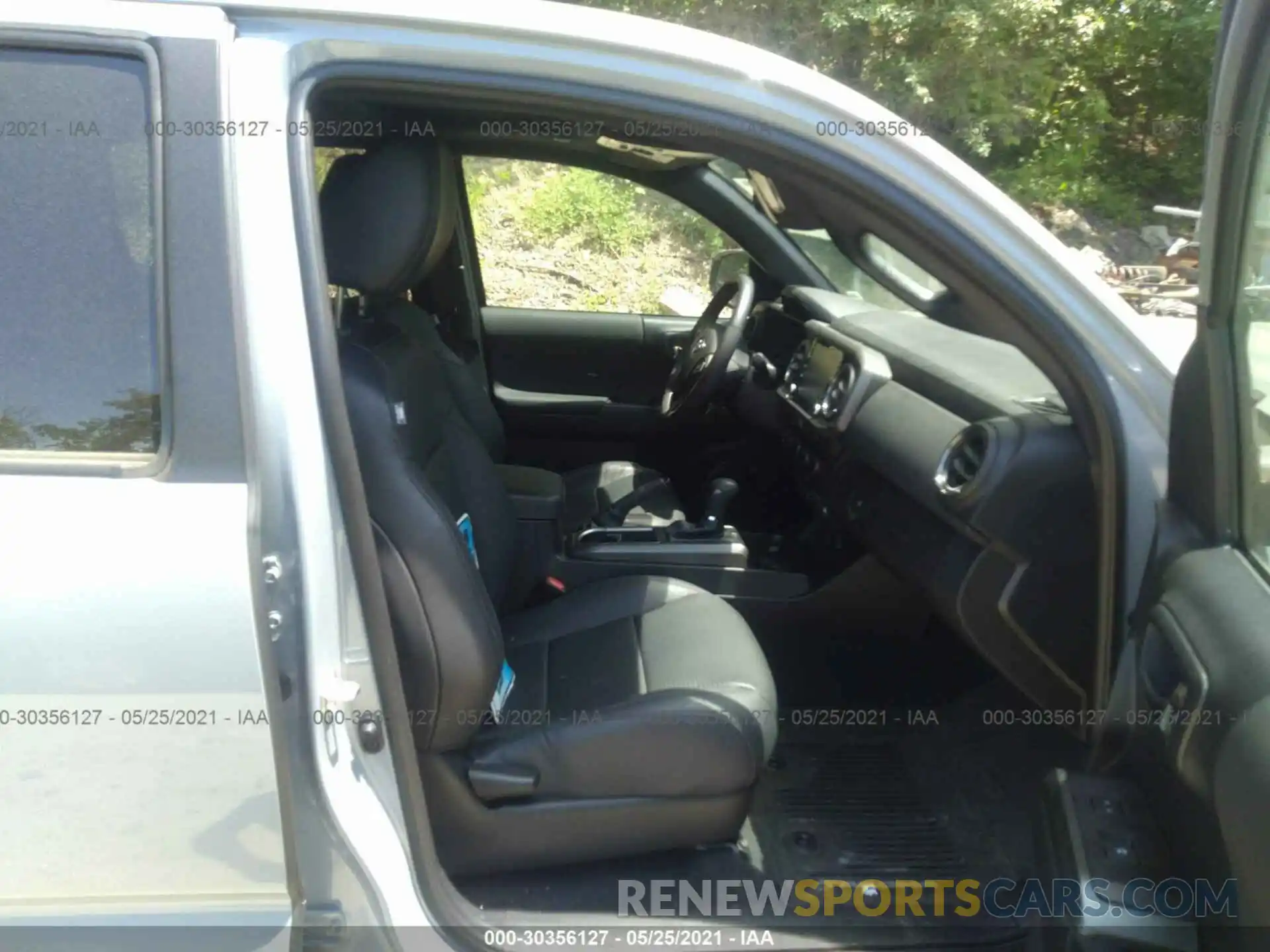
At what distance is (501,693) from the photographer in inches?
77.2

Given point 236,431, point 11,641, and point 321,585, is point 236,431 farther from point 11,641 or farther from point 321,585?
point 11,641

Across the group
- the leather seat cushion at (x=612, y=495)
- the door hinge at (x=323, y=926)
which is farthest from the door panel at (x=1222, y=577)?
the leather seat cushion at (x=612, y=495)

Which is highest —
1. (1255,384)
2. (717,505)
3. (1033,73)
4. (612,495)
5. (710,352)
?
(1255,384)

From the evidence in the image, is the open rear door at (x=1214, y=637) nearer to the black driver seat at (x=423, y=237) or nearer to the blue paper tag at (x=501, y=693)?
the blue paper tag at (x=501, y=693)

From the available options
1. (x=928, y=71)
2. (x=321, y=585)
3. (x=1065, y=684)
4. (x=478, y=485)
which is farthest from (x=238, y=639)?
(x=928, y=71)

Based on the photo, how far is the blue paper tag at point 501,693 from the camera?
1.88 meters

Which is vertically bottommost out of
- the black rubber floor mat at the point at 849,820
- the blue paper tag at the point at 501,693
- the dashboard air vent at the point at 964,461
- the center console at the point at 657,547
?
the black rubber floor mat at the point at 849,820

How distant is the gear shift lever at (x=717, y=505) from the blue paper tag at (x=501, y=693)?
0.88 metres

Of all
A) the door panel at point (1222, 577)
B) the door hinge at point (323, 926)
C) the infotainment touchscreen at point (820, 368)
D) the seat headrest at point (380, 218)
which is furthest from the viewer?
the infotainment touchscreen at point (820, 368)

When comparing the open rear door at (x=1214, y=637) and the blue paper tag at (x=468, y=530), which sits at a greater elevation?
the open rear door at (x=1214, y=637)

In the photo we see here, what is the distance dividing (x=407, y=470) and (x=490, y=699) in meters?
0.37

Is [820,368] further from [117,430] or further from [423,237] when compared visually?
[117,430]

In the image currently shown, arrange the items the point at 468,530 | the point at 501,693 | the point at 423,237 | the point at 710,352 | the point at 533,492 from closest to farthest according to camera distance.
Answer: the point at 423,237, the point at 501,693, the point at 468,530, the point at 533,492, the point at 710,352

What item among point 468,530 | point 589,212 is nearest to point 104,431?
point 468,530
